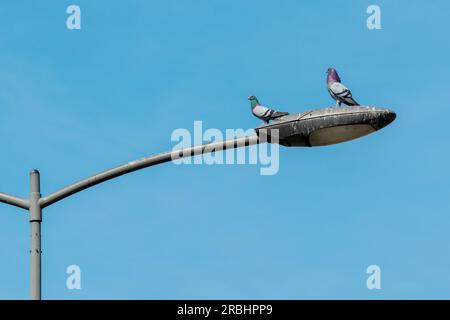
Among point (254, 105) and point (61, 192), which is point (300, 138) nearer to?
point (254, 105)

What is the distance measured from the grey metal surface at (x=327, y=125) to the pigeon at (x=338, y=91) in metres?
0.30

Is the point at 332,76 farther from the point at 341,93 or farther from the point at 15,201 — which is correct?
the point at 15,201

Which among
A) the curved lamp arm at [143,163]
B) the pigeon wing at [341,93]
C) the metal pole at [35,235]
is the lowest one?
the metal pole at [35,235]

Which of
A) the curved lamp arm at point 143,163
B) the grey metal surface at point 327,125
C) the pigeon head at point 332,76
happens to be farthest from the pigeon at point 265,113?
the pigeon head at point 332,76

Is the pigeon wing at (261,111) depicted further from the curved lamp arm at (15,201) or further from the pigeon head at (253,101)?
the curved lamp arm at (15,201)

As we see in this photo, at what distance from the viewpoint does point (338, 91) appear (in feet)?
56.6

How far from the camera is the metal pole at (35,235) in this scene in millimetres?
17422

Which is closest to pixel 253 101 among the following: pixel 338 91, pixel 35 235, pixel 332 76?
pixel 332 76

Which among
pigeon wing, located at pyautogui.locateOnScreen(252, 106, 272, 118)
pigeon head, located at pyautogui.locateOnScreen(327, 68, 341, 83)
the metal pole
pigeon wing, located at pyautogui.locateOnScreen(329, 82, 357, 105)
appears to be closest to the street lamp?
the metal pole

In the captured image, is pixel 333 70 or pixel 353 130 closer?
pixel 353 130

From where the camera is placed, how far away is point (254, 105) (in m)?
17.7
